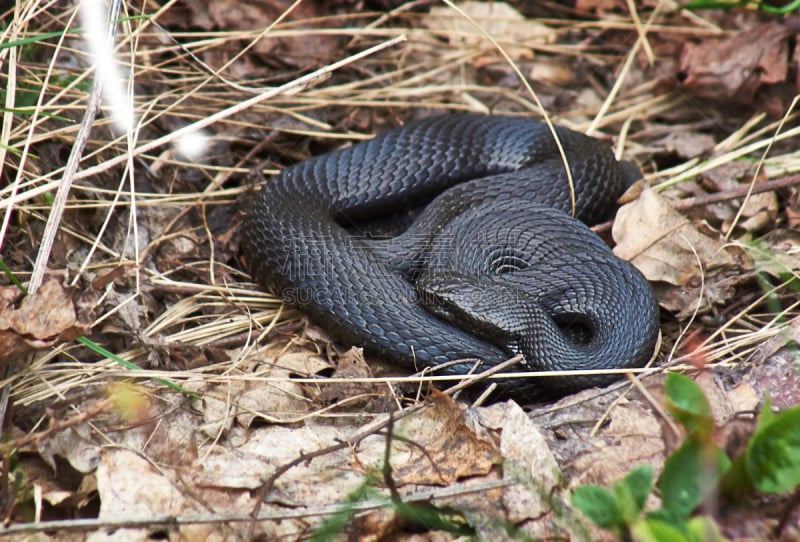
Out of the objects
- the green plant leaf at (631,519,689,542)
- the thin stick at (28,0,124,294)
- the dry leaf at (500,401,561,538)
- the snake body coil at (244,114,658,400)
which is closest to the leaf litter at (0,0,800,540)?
the dry leaf at (500,401,561,538)

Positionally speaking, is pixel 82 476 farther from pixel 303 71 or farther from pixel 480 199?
pixel 303 71

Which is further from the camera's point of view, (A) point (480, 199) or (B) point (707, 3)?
(B) point (707, 3)

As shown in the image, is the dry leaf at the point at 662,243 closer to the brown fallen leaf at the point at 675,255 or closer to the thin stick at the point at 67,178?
the brown fallen leaf at the point at 675,255

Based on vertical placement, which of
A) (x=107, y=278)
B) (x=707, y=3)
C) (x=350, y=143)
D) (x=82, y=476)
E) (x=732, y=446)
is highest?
(x=707, y=3)

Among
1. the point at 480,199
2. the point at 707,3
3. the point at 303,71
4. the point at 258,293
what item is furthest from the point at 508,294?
the point at 707,3

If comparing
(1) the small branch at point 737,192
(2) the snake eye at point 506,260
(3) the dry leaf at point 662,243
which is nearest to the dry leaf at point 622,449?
(3) the dry leaf at point 662,243

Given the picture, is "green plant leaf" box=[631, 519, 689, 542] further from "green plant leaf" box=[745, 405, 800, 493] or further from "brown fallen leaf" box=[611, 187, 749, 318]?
"brown fallen leaf" box=[611, 187, 749, 318]

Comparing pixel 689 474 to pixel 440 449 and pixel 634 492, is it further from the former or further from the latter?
pixel 440 449
